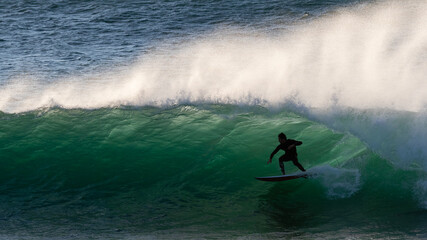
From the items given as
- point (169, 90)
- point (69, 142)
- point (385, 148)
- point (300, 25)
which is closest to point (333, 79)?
point (169, 90)

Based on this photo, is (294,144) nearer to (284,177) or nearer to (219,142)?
(284,177)

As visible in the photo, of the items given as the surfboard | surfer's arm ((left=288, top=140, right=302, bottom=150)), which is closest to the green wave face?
the surfboard

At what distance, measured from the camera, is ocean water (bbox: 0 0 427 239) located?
24.4 ft

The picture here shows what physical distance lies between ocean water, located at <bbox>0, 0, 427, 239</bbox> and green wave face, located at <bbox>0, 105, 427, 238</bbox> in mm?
30

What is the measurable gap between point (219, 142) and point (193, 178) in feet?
4.15

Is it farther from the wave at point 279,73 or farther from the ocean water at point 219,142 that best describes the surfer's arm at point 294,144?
the wave at point 279,73

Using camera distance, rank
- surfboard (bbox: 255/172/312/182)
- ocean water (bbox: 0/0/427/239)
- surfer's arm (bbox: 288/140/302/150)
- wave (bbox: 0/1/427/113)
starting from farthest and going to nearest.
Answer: wave (bbox: 0/1/427/113) → surfboard (bbox: 255/172/312/182) → surfer's arm (bbox: 288/140/302/150) → ocean water (bbox: 0/0/427/239)

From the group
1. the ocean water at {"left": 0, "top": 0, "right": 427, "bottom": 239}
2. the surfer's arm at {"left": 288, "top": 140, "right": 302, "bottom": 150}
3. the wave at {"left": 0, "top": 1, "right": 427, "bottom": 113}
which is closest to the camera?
the ocean water at {"left": 0, "top": 0, "right": 427, "bottom": 239}

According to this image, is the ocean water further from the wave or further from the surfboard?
the surfboard

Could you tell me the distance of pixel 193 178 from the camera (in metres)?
8.99

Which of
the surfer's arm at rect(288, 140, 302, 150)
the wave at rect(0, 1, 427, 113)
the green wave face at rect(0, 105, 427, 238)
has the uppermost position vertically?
the wave at rect(0, 1, 427, 113)

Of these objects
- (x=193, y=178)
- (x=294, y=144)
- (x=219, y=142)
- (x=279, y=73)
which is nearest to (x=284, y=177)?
(x=294, y=144)

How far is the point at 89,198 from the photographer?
8539mm

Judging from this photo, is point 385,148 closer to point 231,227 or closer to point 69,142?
point 231,227
